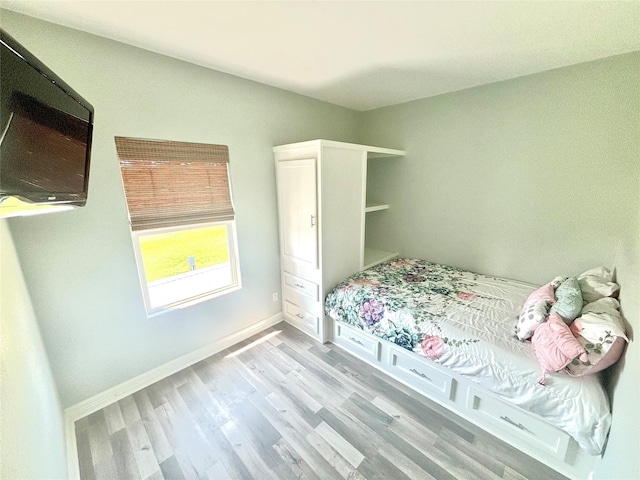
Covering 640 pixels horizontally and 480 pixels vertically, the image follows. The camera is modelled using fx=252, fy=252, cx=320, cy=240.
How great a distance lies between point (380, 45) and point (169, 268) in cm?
228

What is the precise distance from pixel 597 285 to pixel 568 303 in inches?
16.6

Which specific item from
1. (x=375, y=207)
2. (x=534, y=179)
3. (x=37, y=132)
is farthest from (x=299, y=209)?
(x=534, y=179)

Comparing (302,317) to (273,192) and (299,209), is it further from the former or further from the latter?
(273,192)

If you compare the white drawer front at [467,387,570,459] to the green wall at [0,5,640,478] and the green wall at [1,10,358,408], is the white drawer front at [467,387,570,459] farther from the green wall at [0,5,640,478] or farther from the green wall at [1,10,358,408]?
the green wall at [1,10,358,408]

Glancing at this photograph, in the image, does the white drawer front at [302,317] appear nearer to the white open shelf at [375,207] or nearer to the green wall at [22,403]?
the white open shelf at [375,207]

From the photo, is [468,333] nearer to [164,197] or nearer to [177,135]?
[164,197]

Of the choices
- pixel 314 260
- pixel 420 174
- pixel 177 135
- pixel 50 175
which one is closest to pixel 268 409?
pixel 314 260

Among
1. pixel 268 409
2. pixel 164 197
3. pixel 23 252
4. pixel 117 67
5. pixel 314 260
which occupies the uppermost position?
pixel 117 67

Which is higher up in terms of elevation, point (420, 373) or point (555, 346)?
point (555, 346)

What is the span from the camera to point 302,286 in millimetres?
2604

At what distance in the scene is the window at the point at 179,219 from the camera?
1.83 meters

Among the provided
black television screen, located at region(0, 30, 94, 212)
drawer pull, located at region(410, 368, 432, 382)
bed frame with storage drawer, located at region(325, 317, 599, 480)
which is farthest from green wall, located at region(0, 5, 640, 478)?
drawer pull, located at region(410, 368, 432, 382)

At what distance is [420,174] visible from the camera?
2871 millimetres

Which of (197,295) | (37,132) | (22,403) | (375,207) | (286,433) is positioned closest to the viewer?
(37,132)
